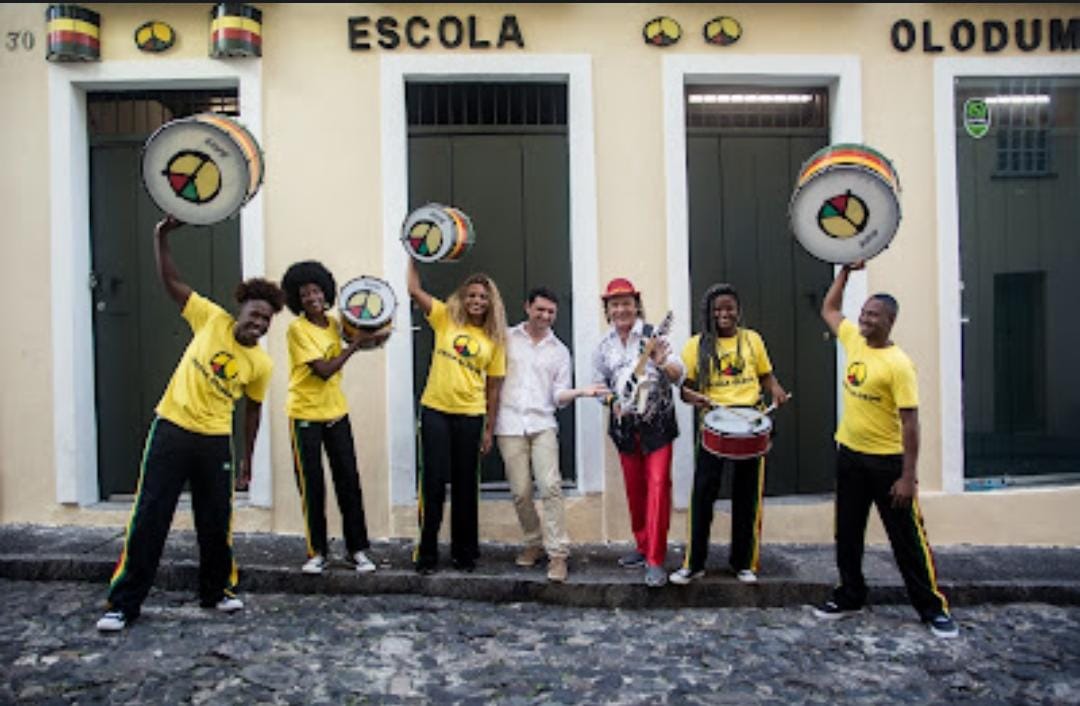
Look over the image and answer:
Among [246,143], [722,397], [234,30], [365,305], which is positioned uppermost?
[234,30]

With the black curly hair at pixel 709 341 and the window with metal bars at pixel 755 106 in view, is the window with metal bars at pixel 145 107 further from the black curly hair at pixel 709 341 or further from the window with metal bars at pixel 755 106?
the black curly hair at pixel 709 341

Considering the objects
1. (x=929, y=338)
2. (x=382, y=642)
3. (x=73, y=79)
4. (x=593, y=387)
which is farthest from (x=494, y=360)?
(x=73, y=79)

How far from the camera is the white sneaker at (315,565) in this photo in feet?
17.4

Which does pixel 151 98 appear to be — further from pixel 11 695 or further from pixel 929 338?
pixel 929 338

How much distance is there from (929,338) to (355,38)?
4.23 meters

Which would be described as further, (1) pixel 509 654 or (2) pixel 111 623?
(2) pixel 111 623

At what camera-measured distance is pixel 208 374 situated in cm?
470

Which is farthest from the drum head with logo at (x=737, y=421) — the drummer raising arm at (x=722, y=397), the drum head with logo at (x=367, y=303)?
the drum head with logo at (x=367, y=303)

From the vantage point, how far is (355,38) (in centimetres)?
614

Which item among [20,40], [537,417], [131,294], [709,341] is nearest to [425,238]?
[537,417]

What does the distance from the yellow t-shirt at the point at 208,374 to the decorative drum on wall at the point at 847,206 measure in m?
2.85

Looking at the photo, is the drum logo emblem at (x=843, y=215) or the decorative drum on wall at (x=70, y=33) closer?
the drum logo emblem at (x=843, y=215)

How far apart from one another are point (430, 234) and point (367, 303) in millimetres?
509

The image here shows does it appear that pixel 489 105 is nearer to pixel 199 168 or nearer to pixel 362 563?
pixel 199 168
